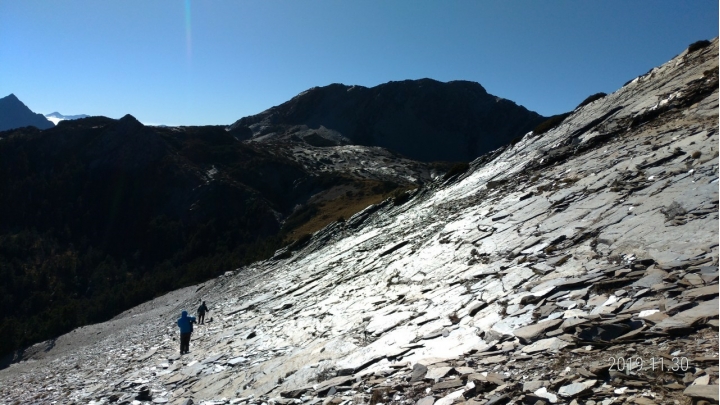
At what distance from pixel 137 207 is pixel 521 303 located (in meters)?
124

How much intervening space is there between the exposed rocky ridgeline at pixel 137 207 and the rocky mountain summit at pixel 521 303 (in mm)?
43993

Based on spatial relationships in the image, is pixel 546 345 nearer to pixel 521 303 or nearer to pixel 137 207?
pixel 521 303

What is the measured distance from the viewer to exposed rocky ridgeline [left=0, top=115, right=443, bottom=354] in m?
75.7

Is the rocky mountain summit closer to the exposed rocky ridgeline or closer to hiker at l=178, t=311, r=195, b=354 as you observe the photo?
hiker at l=178, t=311, r=195, b=354

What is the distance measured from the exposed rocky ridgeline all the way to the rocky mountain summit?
4399 centimetres

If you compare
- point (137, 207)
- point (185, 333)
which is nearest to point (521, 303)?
point (185, 333)

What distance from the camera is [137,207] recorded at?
11675 centimetres

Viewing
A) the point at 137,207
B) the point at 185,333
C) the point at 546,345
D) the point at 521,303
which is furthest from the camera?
the point at 137,207

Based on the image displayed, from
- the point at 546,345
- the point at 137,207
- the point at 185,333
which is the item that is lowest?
the point at 185,333

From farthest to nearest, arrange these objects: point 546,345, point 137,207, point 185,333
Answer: point 137,207 → point 185,333 → point 546,345

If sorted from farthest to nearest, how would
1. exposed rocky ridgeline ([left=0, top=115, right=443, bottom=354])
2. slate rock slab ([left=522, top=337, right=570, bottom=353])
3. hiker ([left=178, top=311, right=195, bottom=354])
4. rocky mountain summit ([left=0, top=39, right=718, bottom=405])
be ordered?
exposed rocky ridgeline ([left=0, top=115, right=443, bottom=354]), hiker ([left=178, top=311, right=195, bottom=354]), slate rock slab ([left=522, top=337, right=570, bottom=353]), rocky mountain summit ([left=0, top=39, right=718, bottom=405])

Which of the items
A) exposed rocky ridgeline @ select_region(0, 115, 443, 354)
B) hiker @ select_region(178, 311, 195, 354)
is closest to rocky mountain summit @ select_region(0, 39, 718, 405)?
hiker @ select_region(178, 311, 195, 354)

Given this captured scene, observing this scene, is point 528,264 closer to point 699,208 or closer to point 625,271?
point 625,271

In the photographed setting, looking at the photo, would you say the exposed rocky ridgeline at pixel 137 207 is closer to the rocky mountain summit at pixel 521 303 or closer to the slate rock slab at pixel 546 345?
the rocky mountain summit at pixel 521 303
